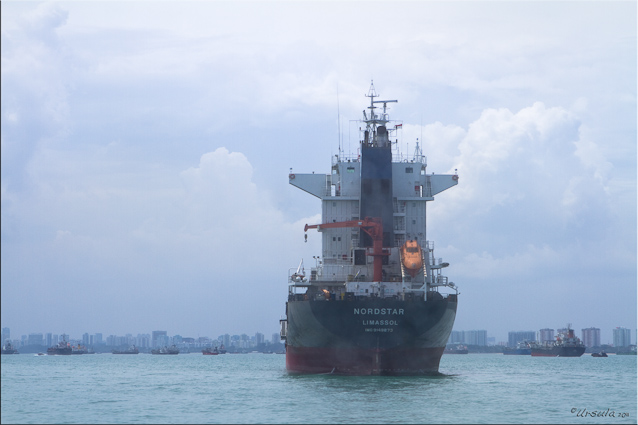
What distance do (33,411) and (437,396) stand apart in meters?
17.0

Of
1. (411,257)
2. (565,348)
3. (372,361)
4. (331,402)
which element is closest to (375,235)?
(411,257)

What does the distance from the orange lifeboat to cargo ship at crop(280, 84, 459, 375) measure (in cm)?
5

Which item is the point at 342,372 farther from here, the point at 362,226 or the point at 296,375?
the point at 362,226

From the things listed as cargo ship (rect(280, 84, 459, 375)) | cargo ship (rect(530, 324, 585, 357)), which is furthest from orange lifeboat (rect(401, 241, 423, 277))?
cargo ship (rect(530, 324, 585, 357))

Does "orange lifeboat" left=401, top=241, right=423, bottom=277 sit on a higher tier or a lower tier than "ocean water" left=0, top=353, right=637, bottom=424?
higher

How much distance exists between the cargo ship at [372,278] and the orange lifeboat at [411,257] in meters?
0.05

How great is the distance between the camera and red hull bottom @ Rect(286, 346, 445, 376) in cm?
4303

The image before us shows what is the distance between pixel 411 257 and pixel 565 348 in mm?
107180

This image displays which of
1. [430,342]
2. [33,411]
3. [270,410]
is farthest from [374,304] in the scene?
[33,411]

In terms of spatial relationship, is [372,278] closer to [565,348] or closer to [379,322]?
[379,322]

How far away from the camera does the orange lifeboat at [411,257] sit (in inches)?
1806

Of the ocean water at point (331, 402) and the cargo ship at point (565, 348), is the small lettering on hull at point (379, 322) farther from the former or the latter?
the cargo ship at point (565, 348)

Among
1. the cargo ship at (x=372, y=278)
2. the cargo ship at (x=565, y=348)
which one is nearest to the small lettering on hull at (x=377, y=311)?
the cargo ship at (x=372, y=278)

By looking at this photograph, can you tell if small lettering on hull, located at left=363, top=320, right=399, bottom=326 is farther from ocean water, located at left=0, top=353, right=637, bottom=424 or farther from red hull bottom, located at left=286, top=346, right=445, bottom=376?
ocean water, located at left=0, top=353, right=637, bottom=424
